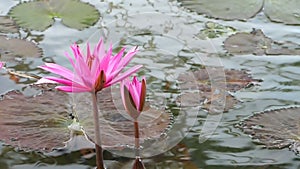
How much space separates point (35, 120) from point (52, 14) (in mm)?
634

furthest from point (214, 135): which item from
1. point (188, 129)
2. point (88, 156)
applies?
point (88, 156)

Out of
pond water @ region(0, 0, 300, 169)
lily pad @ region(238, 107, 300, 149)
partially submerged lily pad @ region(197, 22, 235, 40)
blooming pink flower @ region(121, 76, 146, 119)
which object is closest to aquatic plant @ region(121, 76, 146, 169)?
blooming pink flower @ region(121, 76, 146, 119)

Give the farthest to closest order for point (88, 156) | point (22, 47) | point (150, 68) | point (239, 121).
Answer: point (22, 47) → point (150, 68) → point (239, 121) → point (88, 156)

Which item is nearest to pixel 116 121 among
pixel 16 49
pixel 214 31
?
pixel 16 49

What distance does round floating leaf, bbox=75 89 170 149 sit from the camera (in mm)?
1012

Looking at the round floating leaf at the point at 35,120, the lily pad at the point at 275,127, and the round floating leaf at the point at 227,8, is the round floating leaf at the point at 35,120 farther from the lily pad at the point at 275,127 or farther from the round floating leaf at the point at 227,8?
the round floating leaf at the point at 227,8

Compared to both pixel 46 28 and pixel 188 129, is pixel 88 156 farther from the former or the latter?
pixel 46 28

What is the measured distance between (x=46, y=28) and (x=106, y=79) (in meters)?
0.81

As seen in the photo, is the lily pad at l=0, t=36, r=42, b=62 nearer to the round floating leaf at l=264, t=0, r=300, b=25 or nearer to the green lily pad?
the green lily pad

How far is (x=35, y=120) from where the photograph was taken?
3.53ft

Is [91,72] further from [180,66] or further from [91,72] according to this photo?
[180,66]

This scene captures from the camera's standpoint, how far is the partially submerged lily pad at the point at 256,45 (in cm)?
142

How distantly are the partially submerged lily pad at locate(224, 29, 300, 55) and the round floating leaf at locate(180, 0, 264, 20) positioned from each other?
135mm

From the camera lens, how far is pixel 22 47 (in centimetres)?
143
